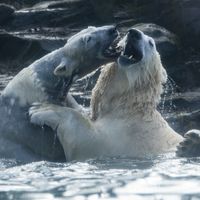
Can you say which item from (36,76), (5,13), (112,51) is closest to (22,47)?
(5,13)

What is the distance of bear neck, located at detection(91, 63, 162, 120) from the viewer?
28.8 feet

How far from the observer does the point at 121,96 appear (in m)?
8.80

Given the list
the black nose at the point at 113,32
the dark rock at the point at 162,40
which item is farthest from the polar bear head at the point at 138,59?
the dark rock at the point at 162,40

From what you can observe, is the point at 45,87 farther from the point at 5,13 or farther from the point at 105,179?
the point at 5,13

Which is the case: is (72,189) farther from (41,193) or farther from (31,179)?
(31,179)

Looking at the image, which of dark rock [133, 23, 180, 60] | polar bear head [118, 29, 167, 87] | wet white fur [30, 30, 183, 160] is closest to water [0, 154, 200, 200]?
wet white fur [30, 30, 183, 160]

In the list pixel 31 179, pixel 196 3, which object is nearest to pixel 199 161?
pixel 31 179

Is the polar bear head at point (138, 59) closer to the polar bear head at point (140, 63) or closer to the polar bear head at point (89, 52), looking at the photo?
the polar bear head at point (140, 63)

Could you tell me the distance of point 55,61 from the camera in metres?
9.05

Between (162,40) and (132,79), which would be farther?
(162,40)

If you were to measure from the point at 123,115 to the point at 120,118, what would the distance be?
52mm

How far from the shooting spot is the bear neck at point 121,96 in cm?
877

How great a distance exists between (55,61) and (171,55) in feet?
24.0

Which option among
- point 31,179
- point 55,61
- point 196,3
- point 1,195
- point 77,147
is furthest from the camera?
point 196,3
